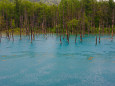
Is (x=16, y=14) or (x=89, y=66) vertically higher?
(x=16, y=14)

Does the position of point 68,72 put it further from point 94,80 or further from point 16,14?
point 16,14

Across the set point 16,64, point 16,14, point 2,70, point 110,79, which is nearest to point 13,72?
point 2,70

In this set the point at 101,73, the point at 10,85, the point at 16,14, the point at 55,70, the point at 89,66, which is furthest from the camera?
the point at 16,14

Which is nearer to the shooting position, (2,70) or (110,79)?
(110,79)

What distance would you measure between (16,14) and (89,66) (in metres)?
108

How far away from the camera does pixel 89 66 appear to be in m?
20.5

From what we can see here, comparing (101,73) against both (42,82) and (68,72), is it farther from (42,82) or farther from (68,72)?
(42,82)

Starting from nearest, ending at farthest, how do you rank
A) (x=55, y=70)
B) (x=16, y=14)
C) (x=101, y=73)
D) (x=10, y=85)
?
1. (x=10, y=85)
2. (x=101, y=73)
3. (x=55, y=70)
4. (x=16, y=14)

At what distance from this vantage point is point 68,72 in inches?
704

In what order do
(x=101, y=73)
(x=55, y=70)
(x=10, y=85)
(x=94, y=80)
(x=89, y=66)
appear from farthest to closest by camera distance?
1. (x=89, y=66)
2. (x=55, y=70)
3. (x=101, y=73)
4. (x=94, y=80)
5. (x=10, y=85)

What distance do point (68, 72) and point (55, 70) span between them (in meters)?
1.83

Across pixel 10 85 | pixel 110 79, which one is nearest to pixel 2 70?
pixel 10 85

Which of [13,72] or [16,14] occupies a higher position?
[16,14]

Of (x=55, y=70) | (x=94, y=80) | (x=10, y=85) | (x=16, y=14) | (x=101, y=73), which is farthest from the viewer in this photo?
(x=16, y=14)
